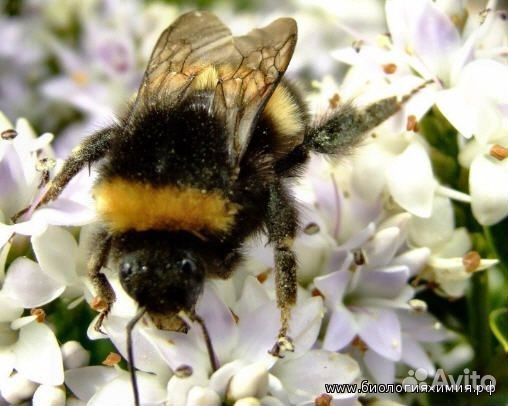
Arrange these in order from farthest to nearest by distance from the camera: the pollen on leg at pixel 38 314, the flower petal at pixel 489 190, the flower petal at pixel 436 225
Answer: the flower petal at pixel 436 225 → the flower petal at pixel 489 190 → the pollen on leg at pixel 38 314

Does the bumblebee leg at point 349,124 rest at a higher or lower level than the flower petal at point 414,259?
higher

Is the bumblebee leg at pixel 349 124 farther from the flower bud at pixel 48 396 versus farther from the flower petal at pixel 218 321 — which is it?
the flower bud at pixel 48 396

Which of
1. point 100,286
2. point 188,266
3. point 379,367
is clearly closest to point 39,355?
point 100,286

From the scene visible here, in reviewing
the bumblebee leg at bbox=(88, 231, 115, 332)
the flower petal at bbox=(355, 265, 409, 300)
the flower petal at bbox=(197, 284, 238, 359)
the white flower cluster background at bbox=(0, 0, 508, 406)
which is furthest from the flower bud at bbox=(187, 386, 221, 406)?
the flower petal at bbox=(355, 265, 409, 300)

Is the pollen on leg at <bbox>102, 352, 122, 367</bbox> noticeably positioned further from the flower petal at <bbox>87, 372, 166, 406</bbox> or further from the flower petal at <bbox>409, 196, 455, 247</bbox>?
the flower petal at <bbox>409, 196, 455, 247</bbox>

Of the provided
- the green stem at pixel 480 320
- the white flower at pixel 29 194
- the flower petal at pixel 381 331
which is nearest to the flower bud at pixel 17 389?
the white flower at pixel 29 194

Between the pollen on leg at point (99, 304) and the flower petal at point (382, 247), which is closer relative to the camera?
the pollen on leg at point (99, 304)
